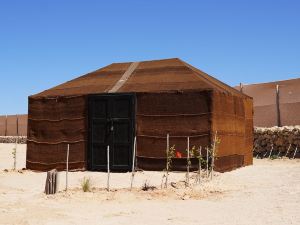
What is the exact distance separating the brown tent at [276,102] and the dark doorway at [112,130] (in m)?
10.3

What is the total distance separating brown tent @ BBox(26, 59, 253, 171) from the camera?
12078 millimetres

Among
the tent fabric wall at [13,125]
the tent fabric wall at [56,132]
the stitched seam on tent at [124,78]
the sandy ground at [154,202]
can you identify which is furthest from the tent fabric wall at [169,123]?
the tent fabric wall at [13,125]

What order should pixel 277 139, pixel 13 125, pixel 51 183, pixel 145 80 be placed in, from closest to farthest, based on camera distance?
pixel 51 183 < pixel 145 80 < pixel 277 139 < pixel 13 125

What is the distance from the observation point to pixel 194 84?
12.4 meters

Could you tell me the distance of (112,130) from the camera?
12.6 metres

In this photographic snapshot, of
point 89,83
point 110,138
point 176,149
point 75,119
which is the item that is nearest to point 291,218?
point 176,149

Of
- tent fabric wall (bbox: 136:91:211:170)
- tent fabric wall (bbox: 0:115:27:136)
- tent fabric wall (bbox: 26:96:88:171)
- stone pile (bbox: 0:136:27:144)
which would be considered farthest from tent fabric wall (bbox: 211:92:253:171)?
tent fabric wall (bbox: 0:115:27:136)

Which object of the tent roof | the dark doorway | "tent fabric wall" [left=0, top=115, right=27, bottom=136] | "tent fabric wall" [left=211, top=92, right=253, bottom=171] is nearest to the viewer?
"tent fabric wall" [left=211, top=92, right=253, bottom=171]

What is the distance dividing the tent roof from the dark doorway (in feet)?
1.02

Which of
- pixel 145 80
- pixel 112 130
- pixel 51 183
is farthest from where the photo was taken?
pixel 145 80

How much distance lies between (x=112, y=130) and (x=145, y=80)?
1.71 meters

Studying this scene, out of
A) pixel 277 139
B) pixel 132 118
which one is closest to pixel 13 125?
pixel 277 139

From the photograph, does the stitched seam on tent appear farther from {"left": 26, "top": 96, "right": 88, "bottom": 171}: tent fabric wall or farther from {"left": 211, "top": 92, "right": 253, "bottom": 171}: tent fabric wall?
{"left": 211, "top": 92, "right": 253, "bottom": 171}: tent fabric wall

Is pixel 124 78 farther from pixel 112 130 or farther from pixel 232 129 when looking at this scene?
pixel 232 129
